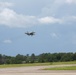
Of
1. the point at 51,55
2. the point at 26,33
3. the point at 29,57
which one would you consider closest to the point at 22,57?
the point at 29,57

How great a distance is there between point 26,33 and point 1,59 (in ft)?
207

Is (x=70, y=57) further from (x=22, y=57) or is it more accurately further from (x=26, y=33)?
(x=26, y=33)

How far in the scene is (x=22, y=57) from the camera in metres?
132

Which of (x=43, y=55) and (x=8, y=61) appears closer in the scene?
(x=8, y=61)

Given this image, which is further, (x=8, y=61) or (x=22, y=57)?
(x=22, y=57)

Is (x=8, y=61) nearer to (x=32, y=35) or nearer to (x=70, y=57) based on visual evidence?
(x=70, y=57)

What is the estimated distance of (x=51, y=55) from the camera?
139625mm

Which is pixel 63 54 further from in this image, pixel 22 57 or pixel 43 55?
pixel 22 57

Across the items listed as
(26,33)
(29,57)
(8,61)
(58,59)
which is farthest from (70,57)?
(26,33)

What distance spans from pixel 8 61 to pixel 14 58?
451cm

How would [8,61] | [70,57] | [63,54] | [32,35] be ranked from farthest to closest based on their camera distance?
1. [63,54]
2. [70,57]
3. [8,61]
4. [32,35]

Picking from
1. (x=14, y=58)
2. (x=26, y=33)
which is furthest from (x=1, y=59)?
(x=26, y=33)

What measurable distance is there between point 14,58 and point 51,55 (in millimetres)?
21374

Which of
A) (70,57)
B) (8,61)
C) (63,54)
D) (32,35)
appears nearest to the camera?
(32,35)
